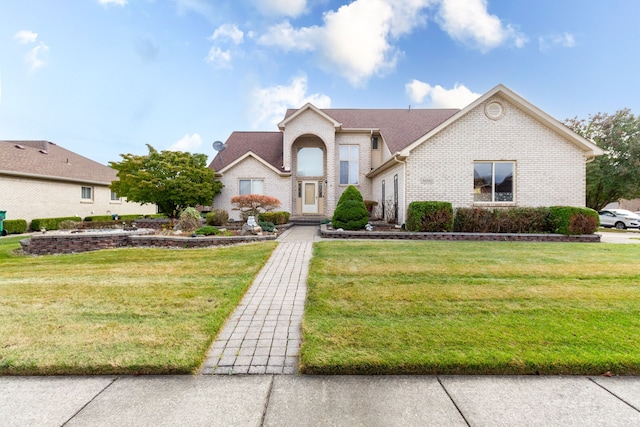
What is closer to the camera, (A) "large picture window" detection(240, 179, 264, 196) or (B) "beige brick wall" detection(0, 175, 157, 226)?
(B) "beige brick wall" detection(0, 175, 157, 226)

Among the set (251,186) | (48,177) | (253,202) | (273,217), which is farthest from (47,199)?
(273,217)

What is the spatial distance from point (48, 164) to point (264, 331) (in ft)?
80.5

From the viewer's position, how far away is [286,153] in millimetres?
20156

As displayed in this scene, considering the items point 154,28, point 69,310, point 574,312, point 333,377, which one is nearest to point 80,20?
point 154,28

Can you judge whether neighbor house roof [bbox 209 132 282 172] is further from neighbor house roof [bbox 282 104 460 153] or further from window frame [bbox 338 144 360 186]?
window frame [bbox 338 144 360 186]

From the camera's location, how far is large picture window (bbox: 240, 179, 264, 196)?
1964 cm

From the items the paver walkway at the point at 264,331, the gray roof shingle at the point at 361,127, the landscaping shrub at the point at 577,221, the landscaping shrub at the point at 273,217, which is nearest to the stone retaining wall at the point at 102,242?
the paver walkway at the point at 264,331

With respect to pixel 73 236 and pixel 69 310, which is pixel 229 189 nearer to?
pixel 73 236

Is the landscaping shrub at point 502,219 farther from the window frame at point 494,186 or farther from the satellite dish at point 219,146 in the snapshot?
the satellite dish at point 219,146

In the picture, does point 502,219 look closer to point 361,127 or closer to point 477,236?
point 477,236

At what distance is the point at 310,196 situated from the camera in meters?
21.1

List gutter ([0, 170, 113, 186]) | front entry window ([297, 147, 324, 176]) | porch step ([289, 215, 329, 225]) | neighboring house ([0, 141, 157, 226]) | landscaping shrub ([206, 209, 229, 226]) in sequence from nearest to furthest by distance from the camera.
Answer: landscaping shrub ([206, 209, 229, 226]) → gutter ([0, 170, 113, 186]) → neighboring house ([0, 141, 157, 226]) → porch step ([289, 215, 329, 225]) → front entry window ([297, 147, 324, 176])

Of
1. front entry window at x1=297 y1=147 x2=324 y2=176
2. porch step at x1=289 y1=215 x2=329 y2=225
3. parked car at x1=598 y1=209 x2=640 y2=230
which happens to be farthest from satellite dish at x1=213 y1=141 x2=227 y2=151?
parked car at x1=598 y1=209 x2=640 y2=230

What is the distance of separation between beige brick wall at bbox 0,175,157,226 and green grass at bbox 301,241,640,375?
20.4 m
